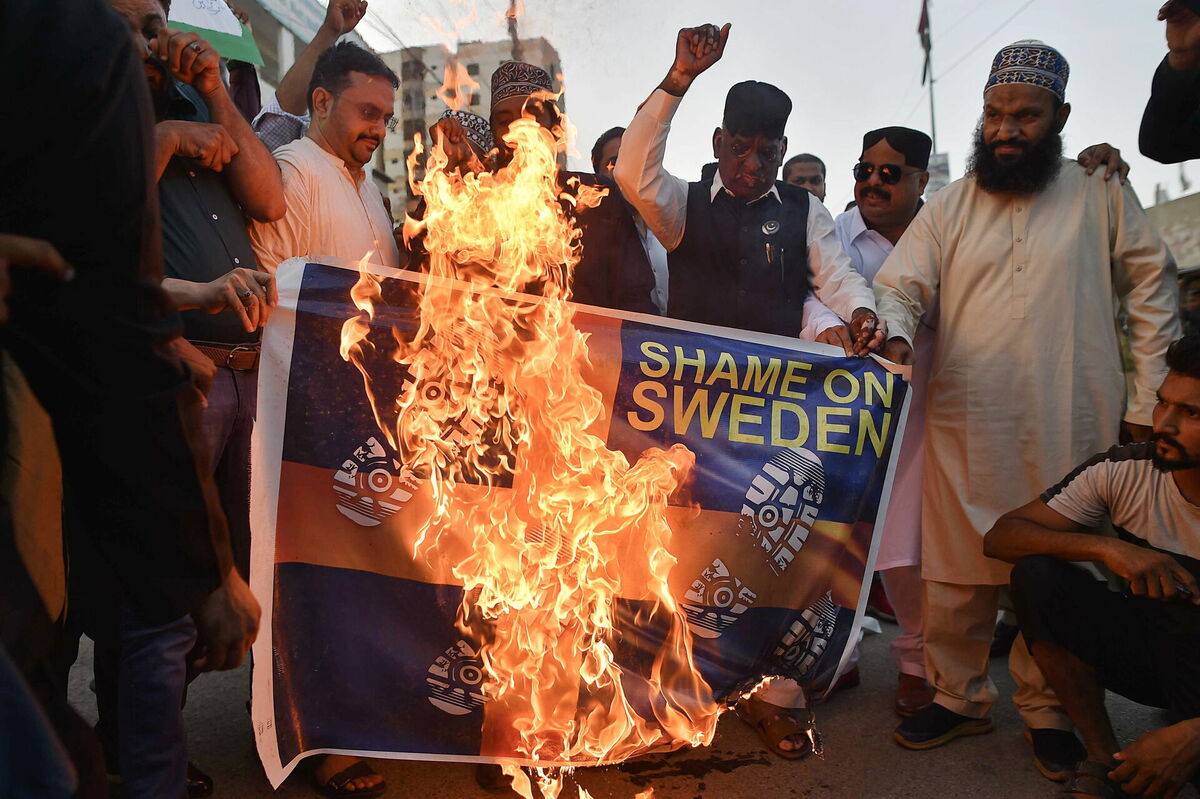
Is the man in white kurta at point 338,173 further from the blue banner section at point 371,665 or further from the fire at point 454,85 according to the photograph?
the blue banner section at point 371,665

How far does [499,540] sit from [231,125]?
1.84 meters

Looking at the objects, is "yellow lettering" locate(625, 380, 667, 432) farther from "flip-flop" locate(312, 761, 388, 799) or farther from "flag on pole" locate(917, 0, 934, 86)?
"flag on pole" locate(917, 0, 934, 86)

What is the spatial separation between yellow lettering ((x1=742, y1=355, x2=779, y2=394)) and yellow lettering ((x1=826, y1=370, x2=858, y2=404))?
236 millimetres

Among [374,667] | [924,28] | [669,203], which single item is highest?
[924,28]

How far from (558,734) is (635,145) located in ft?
8.14

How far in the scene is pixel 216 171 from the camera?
328cm

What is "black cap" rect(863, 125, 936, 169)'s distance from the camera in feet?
15.6

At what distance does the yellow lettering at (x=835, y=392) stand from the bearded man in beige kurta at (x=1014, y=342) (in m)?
0.22

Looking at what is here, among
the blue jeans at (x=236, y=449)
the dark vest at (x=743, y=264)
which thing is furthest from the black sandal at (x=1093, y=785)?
the blue jeans at (x=236, y=449)

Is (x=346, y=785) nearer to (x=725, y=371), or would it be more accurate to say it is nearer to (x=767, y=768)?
(x=767, y=768)

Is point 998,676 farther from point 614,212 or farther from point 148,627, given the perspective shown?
point 148,627

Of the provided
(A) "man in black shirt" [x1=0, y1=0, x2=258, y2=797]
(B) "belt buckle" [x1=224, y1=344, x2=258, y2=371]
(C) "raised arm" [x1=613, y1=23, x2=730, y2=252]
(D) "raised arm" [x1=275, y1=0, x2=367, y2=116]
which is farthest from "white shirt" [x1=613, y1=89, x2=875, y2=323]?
(A) "man in black shirt" [x1=0, y1=0, x2=258, y2=797]

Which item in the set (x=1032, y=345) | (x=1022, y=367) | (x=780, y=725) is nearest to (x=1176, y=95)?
(x=1032, y=345)

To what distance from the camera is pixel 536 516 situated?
3.17 metres
